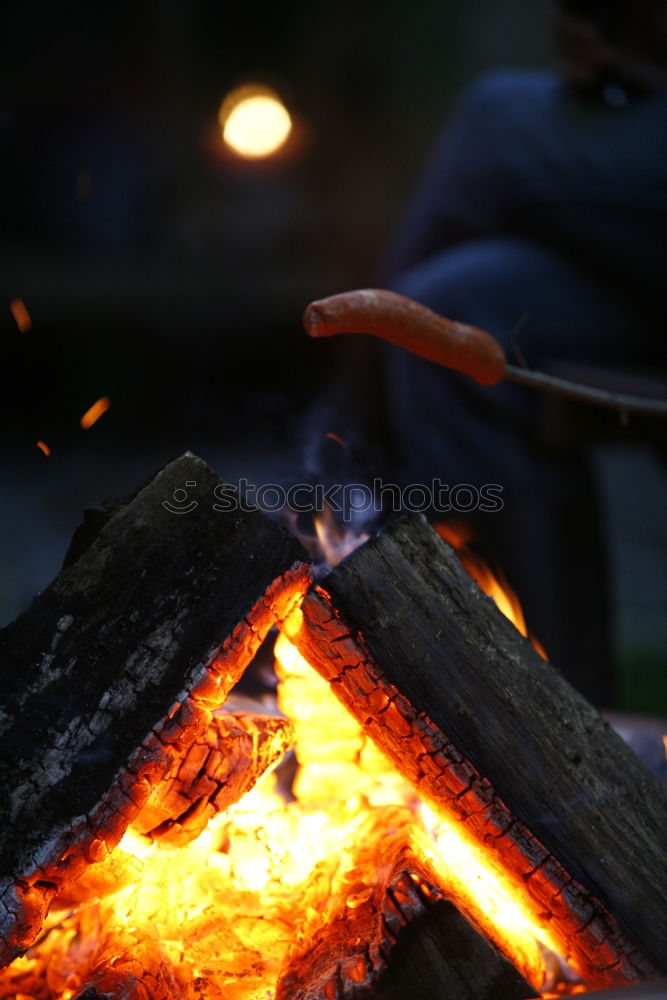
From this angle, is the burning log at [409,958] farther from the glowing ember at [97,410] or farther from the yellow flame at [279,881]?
the glowing ember at [97,410]

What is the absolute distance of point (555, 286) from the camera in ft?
9.20

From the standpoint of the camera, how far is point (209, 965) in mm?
1351

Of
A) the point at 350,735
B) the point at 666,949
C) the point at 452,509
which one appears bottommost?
the point at 666,949

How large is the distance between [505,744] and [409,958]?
0.99 ft

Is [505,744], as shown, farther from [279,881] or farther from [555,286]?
[555,286]

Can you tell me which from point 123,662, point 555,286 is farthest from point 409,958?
point 555,286

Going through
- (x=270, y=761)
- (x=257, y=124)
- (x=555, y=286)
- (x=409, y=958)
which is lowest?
(x=409, y=958)

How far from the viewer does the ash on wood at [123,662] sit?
Answer: 109cm

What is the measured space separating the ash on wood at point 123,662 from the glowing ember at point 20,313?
449 cm

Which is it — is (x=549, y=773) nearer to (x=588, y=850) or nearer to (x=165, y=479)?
(x=588, y=850)

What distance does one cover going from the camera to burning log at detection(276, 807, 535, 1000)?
1.13m

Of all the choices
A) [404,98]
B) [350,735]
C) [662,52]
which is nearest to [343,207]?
[404,98]

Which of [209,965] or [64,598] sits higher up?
[64,598]

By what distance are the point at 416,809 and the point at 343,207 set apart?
200 inches
